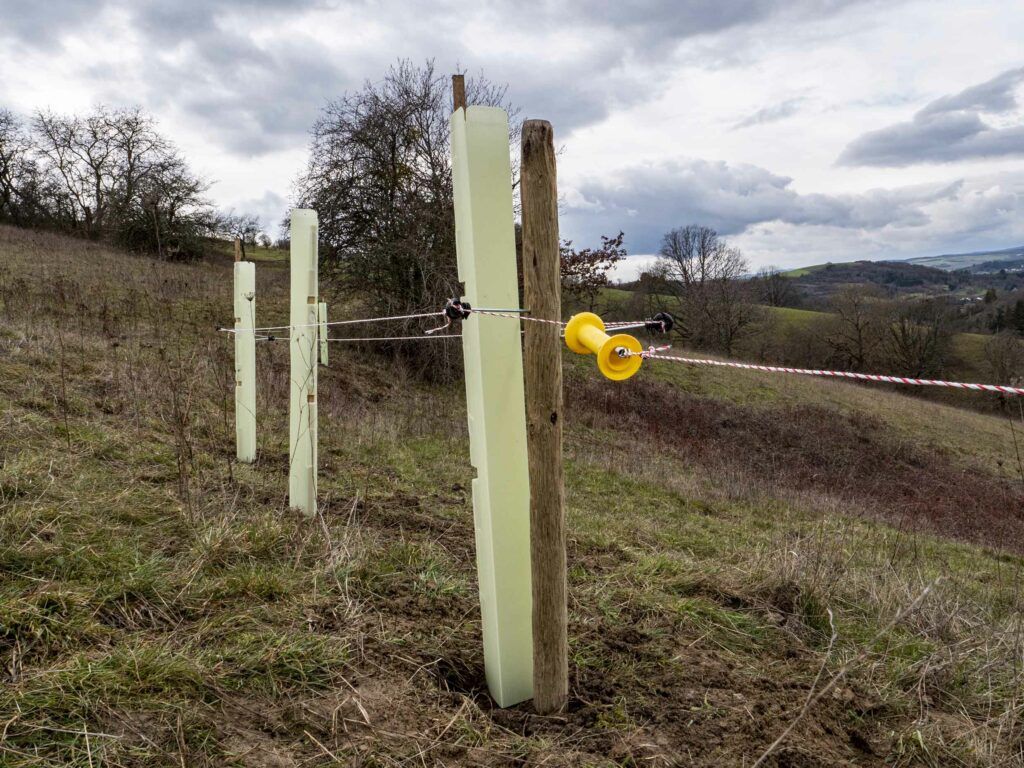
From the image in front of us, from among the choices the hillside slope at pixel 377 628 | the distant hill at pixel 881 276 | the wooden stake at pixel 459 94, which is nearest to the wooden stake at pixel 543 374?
the wooden stake at pixel 459 94

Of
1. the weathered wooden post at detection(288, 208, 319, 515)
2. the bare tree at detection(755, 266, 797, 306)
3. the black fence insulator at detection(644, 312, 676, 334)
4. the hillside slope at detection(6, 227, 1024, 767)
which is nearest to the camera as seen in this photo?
the hillside slope at detection(6, 227, 1024, 767)

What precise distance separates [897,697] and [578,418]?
479 inches

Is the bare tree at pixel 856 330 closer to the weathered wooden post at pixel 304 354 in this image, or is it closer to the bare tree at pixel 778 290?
the bare tree at pixel 778 290

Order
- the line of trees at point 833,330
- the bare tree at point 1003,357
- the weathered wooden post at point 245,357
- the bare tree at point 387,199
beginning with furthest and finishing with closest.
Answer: the line of trees at point 833,330
the bare tree at point 1003,357
the bare tree at point 387,199
the weathered wooden post at point 245,357

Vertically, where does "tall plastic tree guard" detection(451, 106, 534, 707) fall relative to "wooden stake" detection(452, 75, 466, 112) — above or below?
below

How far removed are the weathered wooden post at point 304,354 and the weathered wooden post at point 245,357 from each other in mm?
1658

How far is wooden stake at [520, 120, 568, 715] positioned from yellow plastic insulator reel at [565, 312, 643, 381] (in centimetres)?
19

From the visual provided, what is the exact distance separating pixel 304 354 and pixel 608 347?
2922 millimetres

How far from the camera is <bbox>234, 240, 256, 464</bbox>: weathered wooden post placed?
233 inches

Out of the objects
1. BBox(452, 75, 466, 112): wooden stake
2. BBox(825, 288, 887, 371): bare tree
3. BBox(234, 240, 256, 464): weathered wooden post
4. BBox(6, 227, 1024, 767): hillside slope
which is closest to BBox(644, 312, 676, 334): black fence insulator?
BBox(452, 75, 466, 112): wooden stake

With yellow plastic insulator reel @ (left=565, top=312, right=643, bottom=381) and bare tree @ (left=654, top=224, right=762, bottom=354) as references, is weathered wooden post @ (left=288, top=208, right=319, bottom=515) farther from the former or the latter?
bare tree @ (left=654, top=224, right=762, bottom=354)

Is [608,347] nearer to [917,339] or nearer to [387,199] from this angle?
[387,199]

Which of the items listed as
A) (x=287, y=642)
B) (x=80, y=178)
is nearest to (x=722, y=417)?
(x=287, y=642)

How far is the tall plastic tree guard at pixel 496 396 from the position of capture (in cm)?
247
